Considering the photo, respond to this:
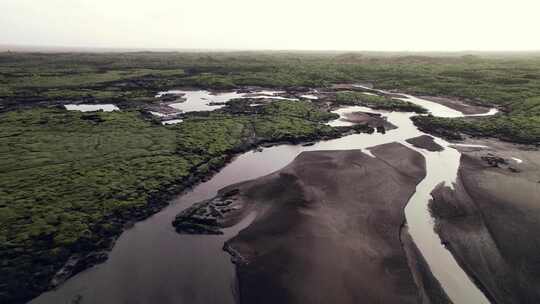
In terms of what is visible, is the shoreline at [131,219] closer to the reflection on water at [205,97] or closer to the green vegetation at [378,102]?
the reflection on water at [205,97]

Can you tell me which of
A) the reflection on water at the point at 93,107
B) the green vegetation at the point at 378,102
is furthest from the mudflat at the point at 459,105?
the reflection on water at the point at 93,107

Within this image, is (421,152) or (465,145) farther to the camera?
(465,145)

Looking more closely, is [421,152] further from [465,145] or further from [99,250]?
[99,250]

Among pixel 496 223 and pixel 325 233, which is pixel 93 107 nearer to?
pixel 325 233

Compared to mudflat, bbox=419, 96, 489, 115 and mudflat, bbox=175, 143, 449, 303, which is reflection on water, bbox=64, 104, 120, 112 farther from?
mudflat, bbox=419, 96, 489, 115

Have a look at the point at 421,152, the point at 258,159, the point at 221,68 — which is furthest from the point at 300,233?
the point at 221,68

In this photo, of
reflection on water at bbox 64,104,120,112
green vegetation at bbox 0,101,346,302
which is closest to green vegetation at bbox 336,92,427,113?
green vegetation at bbox 0,101,346,302
